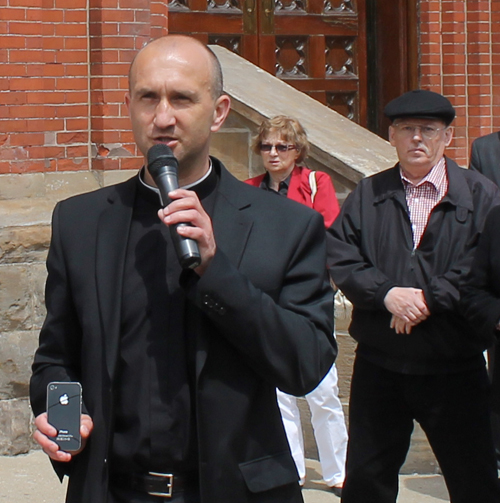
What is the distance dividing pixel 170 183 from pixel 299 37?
22.4 ft

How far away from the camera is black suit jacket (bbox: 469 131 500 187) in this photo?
15.0 feet

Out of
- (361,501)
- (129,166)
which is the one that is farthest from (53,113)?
(361,501)

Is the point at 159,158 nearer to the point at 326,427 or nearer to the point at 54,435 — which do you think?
the point at 54,435

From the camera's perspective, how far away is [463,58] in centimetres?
834

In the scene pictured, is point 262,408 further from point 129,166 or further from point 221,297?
point 129,166

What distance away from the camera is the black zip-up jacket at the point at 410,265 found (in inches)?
151

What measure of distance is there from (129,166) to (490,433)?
2999 millimetres

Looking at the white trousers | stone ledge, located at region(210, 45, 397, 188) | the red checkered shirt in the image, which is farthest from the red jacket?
the red checkered shirt

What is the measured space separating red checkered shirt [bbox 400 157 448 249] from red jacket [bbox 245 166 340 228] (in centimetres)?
123

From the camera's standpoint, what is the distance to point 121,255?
225 centimetres

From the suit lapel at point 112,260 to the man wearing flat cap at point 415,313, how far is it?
Result: 68.5 inches

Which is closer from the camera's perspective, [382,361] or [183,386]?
[183,386]

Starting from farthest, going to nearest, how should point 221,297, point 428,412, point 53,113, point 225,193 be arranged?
point 53,113 < point 428,412 < point 225,193 < point 221,297

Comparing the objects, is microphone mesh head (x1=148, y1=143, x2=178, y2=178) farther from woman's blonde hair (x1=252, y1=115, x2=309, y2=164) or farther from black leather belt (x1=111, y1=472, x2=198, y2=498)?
woman's blonde hair (x1=252, y1=115, x2=309, y2=164)
